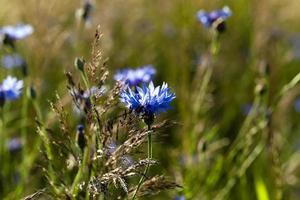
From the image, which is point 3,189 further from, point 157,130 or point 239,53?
point 239,53

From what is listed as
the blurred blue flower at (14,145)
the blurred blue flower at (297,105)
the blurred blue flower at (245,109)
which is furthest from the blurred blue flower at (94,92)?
the blurred blue flower at (297,105)

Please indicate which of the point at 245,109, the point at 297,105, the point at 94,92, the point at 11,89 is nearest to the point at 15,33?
the point at 11,89

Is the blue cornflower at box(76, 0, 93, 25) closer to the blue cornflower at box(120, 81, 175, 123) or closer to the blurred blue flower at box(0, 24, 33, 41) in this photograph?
the blurred blue flower at box(0, 24, 33, 41)

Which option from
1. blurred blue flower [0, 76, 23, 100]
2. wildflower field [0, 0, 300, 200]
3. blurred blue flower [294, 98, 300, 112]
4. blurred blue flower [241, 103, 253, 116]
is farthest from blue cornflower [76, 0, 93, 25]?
blurred blue flower [294, 98, 300, 112]

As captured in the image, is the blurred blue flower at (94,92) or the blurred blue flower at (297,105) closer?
the blurred blue flower at (94,92)

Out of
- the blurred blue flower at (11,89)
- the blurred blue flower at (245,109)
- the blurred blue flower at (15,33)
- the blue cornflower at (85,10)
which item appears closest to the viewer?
the blurred blue flower at (11,89)

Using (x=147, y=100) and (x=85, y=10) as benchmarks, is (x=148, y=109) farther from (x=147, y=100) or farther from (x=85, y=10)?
(x=85, y=10)

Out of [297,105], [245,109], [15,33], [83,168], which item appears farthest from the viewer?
[297,105]

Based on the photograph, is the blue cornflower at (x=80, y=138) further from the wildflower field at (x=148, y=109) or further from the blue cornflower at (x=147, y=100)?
the blue cornflower at (x=147, y=100)
